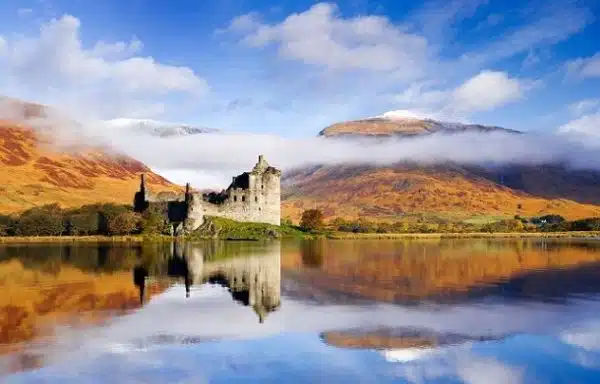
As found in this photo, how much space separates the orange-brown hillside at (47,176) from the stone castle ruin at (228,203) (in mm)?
49312

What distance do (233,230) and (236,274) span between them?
40.7m

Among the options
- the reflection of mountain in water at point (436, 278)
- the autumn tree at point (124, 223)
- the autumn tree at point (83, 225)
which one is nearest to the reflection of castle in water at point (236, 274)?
the reflection of mountain in water at point (436, 278)

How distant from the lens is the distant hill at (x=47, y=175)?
436 feet

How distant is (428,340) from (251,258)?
27.3 metres

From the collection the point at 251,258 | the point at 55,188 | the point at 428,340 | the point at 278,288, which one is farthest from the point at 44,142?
the point at 428,340

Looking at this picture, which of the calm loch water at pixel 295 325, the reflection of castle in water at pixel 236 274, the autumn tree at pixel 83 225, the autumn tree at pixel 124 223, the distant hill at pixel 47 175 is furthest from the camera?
the distant hill at pixel 47 175

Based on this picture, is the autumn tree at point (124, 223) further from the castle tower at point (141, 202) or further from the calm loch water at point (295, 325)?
the calm loch water at point (295, 325)

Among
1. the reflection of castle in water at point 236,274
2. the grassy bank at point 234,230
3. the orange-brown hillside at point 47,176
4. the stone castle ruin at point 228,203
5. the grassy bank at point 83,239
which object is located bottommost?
the reflection of castle in water at point 236,274

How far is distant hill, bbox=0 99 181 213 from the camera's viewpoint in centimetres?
13275

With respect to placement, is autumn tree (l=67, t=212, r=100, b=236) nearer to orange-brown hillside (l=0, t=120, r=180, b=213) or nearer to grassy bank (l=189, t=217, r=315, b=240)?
grassy bank (l=189, t=217, r=315, b=240)

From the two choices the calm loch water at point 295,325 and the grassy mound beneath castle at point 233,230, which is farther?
the grassy mound beneath castle at point 233,230

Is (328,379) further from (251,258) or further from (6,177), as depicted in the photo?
(6,177)

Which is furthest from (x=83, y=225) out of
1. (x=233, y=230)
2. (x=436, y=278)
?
(x=436, y=278)

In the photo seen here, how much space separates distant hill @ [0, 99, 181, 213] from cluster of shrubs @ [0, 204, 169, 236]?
1605 inches
